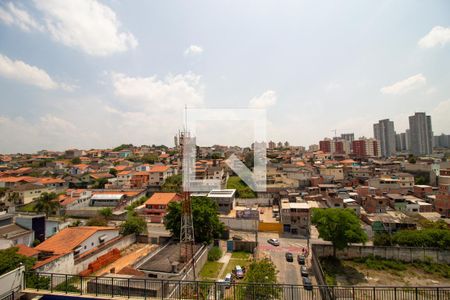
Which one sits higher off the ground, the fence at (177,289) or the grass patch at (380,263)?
the fence at (177,289)

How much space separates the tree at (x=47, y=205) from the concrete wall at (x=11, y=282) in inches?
619

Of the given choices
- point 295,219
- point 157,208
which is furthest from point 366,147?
point 157,208

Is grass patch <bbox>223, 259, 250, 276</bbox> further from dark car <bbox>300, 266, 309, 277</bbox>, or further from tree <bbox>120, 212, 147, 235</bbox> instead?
tree <bbox>120, 212, 147, 235</bbox>

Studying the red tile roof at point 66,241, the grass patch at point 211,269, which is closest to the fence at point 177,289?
the grass patch at point 211,269

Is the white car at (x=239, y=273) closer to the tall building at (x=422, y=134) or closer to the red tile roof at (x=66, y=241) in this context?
the red tile roof at (x=66, y=241)

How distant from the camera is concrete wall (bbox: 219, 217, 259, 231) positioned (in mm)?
16703

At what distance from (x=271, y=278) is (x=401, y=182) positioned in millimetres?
21114

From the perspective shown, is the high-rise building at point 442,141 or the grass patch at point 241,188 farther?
the high-rise building at point 442,141

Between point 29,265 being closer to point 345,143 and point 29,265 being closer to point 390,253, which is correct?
point 390,253

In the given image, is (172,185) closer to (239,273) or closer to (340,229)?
(239,273)

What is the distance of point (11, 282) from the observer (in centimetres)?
495

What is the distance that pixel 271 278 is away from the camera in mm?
8164

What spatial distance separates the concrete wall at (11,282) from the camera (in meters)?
4.81

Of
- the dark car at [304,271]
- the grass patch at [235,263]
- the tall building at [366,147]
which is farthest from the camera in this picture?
the tall building at [366,147]
